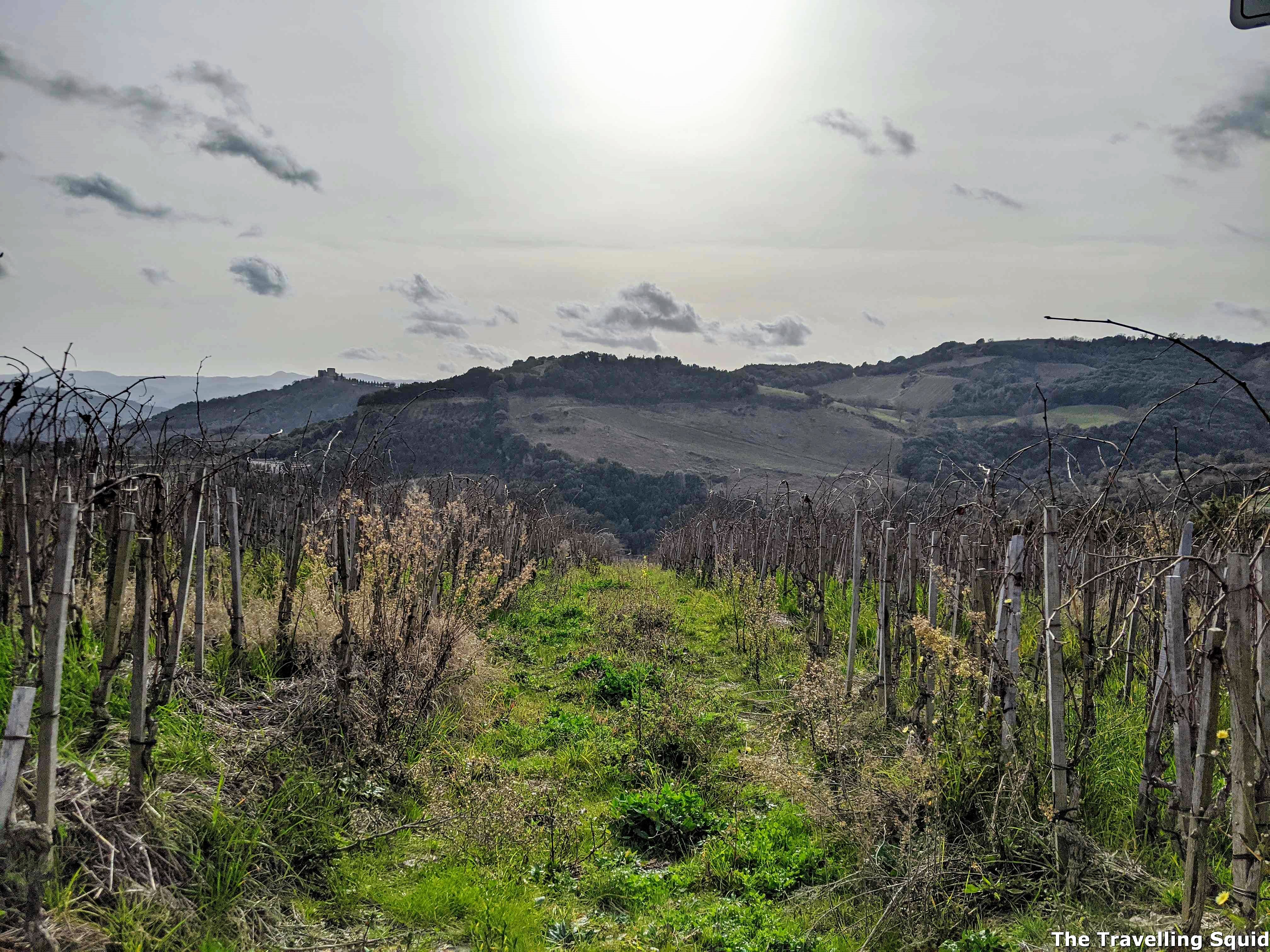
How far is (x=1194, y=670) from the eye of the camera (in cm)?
410

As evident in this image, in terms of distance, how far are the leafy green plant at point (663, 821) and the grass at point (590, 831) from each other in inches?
0.6

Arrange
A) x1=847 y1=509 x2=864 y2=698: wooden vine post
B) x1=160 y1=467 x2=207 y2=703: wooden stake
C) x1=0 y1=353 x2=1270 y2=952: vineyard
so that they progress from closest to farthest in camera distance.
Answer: x1=0 y1=353 x2=1270 y2=952: vineyard, x1=160 y1=467 x2=207 y2=703: wooden stake, x1=847 y1=509 x2=864 y2=698: wooden vine post

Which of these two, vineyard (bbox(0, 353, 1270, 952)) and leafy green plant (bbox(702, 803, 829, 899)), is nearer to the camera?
vineyard (bbox(0, 353, 1270, 952))

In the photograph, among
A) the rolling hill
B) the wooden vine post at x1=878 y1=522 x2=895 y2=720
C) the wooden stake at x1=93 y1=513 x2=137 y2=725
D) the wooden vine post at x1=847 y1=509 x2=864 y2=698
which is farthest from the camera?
the rolling hill

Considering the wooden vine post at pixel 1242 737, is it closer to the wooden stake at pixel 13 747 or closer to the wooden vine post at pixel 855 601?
A: the wooden stake at pixel 13 747

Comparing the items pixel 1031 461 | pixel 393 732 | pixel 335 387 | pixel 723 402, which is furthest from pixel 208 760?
pixel 335 387

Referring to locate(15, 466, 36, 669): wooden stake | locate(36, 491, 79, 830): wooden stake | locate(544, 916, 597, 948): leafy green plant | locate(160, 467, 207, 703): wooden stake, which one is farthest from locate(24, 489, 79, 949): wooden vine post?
locate(544, 916, 597, 948): leafy green plant

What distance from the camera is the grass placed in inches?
143

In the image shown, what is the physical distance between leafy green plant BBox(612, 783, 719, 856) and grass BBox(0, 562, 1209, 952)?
0.02 m

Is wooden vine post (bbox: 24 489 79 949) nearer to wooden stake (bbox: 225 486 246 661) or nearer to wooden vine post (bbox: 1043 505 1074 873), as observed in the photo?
wooden stake (bbox: 225 486 246 661)

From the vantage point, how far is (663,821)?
16.6 ft

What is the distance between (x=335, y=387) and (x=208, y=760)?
173 meters

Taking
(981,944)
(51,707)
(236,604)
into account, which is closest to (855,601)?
(981,944)

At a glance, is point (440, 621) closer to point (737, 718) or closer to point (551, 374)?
point (737, 718)
